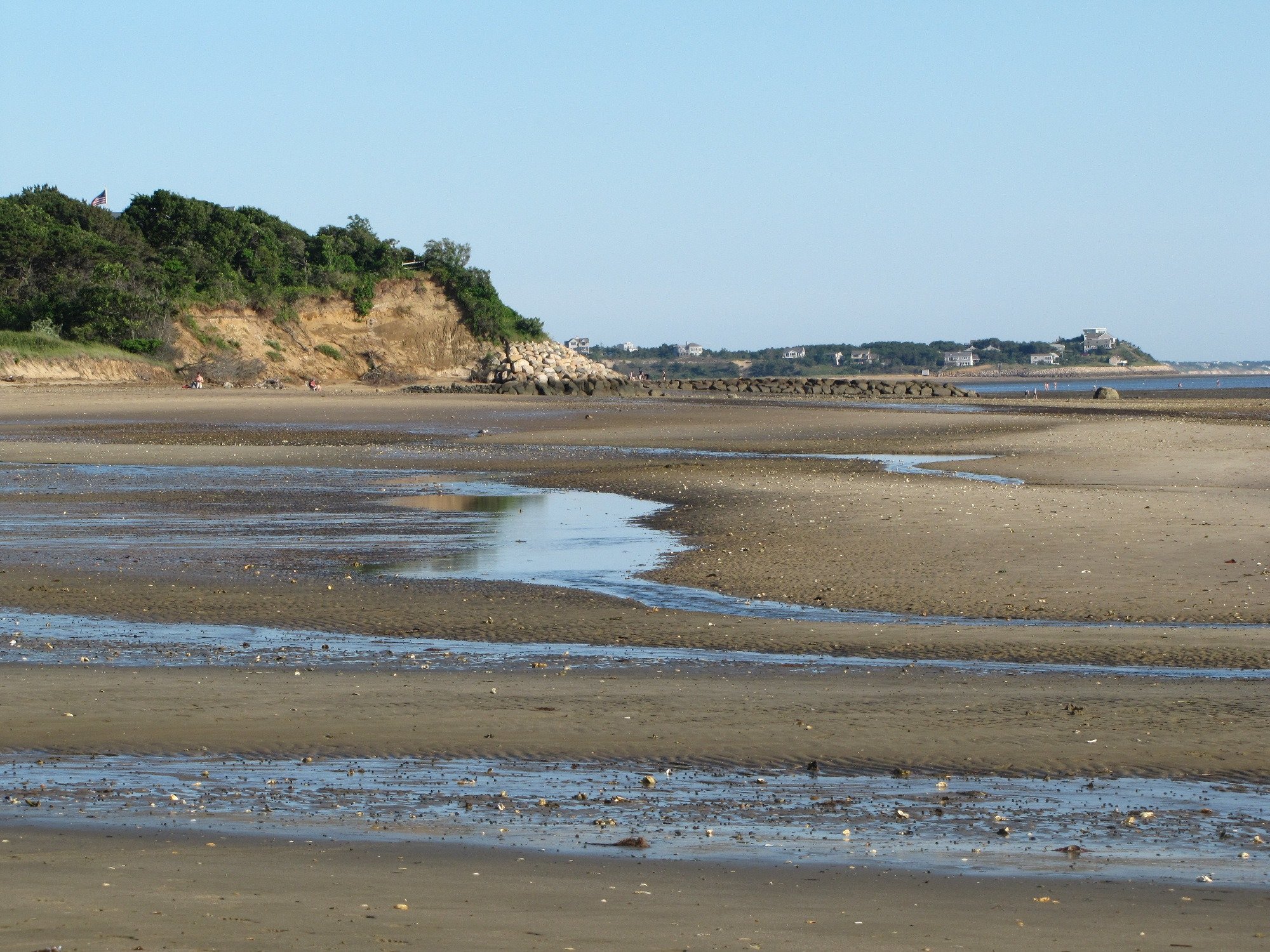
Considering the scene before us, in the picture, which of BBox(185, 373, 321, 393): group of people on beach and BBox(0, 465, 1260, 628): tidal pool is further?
BBox(185, 373, 321, 393): group of people on beach

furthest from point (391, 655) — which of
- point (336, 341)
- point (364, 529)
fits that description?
point (336, 341)

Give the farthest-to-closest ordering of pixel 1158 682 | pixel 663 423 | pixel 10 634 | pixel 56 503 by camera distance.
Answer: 1. pixel 663 423
2. pixel 56 503
3. pixel 10 634
4. pixel 1158 682

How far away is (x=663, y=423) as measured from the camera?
43.0 meters

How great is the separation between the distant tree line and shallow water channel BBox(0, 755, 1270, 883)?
208 ft

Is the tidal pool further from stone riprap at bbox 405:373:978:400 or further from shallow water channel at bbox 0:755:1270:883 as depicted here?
stone riprap at bbox 405:373:978:400

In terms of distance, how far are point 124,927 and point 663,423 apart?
38.4 metres

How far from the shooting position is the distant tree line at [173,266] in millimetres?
66938

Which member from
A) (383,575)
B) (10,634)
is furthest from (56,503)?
(10,634)

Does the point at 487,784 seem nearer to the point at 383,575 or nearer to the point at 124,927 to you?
the point at 124,927

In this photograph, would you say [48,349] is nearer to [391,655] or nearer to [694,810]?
[391,655]

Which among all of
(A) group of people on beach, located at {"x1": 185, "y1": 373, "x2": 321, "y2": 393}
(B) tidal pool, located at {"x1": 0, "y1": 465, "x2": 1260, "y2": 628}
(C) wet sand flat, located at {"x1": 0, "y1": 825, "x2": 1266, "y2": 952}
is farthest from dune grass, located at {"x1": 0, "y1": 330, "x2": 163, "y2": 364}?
(C) wet sand flat, located at {"x1": 0, "y1": 825, "x2": 1266, "y2": 952}

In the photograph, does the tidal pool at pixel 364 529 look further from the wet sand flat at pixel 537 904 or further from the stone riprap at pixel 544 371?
the stone riprap at pixel 544 371

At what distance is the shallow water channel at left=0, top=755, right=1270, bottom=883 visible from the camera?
19.3 feet

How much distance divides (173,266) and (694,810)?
75.6m
